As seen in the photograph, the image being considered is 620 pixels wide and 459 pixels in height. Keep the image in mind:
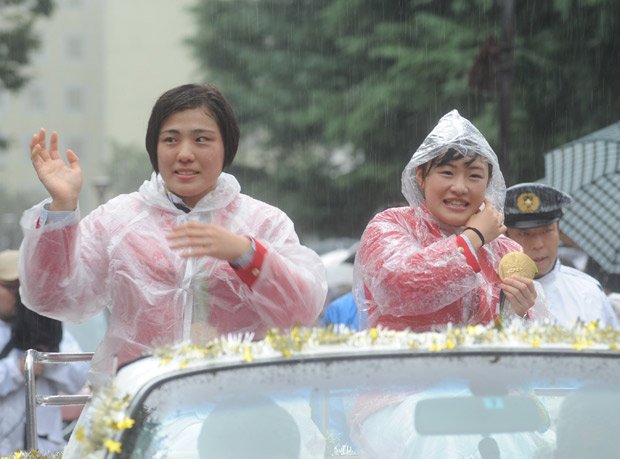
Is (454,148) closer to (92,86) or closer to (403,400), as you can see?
(403,400)

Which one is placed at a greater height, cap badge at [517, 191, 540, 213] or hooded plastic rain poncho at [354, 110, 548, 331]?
hooded plastic rain poncho at [354, 110, 548, 331]

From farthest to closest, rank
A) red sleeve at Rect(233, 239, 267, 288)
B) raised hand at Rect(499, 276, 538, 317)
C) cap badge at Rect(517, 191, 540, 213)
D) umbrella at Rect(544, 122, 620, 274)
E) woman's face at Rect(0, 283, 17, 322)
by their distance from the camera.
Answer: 1. umbrella at Rect(544, 122, 620, 274)
2. woman's face at Rect(0, 283, 17, 322)
3. cap badge at Rect(517, 191, 540, 213)
4. raised hand at Rect(499, 276, 538, 317)
5. red sleeve at Rect(233, 239, 267, 288)

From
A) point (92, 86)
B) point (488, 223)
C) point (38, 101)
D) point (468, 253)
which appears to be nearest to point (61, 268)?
point (468, 253)

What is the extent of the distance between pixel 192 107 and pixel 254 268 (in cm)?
71

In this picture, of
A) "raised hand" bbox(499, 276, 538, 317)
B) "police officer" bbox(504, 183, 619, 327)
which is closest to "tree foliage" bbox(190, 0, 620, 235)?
"police officer" bbox(504, 183, 619, 327)

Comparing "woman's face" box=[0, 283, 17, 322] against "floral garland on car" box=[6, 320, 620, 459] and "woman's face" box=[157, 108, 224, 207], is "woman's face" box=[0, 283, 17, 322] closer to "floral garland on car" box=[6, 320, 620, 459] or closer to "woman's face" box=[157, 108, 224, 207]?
"woman's face" box=[157, 108, 224, 207]

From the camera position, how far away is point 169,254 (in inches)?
184

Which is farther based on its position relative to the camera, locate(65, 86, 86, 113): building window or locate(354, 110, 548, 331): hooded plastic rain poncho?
locate(65, 86, 86, 113): building window

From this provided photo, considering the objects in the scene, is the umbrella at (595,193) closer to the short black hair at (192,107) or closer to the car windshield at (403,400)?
the short black hair at (192,107)

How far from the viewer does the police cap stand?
7.01 metres

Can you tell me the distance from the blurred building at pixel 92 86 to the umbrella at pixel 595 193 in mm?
66257

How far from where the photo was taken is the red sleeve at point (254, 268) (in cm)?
432

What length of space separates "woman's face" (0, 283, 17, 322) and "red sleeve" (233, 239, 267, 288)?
4.23m

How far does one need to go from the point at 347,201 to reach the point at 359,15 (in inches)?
282
